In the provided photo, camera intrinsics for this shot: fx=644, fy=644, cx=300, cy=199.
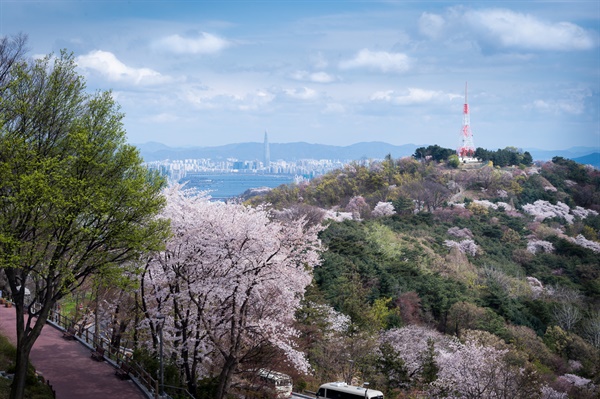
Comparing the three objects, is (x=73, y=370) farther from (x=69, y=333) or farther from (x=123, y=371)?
(x=69, y=333)

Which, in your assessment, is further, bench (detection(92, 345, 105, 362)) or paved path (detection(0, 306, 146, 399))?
bench (detection(92, 345, 105, 362))

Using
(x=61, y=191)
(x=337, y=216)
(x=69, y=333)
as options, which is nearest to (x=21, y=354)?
(x=61, y=191)

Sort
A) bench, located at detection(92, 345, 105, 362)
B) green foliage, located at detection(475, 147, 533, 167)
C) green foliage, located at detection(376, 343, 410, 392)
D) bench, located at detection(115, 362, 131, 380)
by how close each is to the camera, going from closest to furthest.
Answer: bench, located at detection(115, 362, 131, 380), bench, located at detection(92, 345, 105, 362), green foliage, located at detection(376, 343, 410, 392), green foliage, located at detection(475, 147, 533, 167)

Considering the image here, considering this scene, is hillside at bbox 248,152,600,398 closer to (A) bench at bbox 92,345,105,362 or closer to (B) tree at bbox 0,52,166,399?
(A) bench at bbox 92,345,105,362

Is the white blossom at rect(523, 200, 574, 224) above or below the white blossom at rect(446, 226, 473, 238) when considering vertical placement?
above

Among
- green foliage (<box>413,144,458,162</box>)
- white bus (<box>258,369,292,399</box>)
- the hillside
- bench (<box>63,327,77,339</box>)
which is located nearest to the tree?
bench (<box>63,327,77,339</box>)

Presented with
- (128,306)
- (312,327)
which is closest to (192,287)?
(128,306)

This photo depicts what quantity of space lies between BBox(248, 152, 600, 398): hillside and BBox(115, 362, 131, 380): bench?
451 inches

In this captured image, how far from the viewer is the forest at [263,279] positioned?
15000 millimetres

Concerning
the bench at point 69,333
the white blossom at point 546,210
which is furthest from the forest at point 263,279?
the white blossom at point 546,210

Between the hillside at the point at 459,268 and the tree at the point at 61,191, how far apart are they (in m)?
15.2

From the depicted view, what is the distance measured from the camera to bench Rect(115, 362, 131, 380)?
18719 millimetres

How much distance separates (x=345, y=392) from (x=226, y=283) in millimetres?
9583

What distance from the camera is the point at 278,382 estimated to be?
81.7ft
